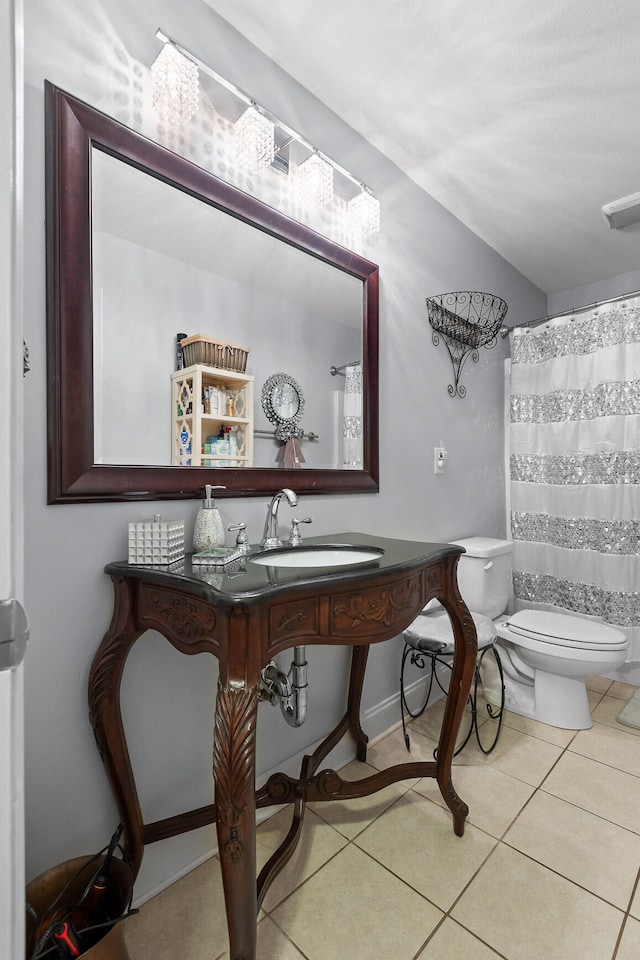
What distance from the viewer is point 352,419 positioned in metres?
1.74

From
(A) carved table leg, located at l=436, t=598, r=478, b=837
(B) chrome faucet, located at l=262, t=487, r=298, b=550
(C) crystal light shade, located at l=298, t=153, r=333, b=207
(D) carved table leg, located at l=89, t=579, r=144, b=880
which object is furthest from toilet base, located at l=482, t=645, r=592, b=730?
(C) crystal light shade, located at l=298, t=153, r=333, b=207

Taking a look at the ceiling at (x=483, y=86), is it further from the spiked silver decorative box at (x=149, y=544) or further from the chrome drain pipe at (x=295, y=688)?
the chrome drain pipe at (x=295, y=688)

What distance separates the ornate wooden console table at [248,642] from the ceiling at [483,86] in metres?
1.47

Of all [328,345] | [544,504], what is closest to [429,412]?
[328,345]

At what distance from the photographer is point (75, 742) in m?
1.06

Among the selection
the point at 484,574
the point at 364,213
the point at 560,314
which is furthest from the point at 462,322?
the point at 484,574

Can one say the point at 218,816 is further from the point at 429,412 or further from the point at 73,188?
the point at 429,412

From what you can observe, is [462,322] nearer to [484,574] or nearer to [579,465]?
[579,465]

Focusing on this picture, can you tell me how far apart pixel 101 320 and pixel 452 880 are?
167 centimetres

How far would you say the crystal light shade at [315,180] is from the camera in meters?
1.54

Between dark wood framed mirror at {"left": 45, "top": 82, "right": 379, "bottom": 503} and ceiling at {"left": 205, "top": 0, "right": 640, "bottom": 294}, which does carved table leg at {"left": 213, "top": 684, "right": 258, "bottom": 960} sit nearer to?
dark wood framed mirror at {"left": 45, "top": 82, "right": 379, "bottom": 503}

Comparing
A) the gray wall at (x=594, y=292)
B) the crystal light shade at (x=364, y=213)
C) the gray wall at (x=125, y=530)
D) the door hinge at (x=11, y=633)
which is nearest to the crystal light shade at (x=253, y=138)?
the gray wall at (x=125, y=530)

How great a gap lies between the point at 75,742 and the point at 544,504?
2.43 meters

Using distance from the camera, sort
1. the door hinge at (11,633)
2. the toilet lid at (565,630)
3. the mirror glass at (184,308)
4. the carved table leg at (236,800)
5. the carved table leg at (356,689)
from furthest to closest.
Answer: the toilet lid at (565,630) → the carved table leg at (356,689) → the mirror glass at (184,308) → the carved table leg at (236,800) → the door hinge at (11,633)
